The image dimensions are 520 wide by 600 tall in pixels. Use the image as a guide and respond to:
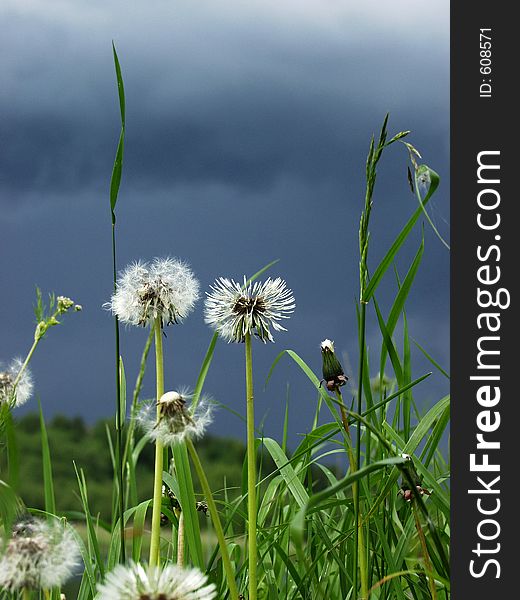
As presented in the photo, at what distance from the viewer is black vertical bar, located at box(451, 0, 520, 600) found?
1.59 m

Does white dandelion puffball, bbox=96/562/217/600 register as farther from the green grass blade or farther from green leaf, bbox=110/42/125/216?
green leaf, bbox=110/42/125/216

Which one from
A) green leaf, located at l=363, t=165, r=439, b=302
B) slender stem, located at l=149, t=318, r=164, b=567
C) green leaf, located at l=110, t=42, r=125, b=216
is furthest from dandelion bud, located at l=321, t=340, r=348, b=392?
green leaf, located at l=110, t=42, r=125, b=216

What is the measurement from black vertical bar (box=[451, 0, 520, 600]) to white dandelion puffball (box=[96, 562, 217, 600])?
2.14 ft

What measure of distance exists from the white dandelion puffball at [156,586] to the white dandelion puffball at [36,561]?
12 centimetres

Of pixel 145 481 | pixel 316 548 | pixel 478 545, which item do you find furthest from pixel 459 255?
pixel 145 481

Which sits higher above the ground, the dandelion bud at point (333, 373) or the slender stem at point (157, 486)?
the dandelion bud at point (333, 373)

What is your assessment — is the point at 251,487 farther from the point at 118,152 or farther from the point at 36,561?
the point at 118,152

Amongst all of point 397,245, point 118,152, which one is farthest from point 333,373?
point 118,152

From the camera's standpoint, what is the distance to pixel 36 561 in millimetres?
1192

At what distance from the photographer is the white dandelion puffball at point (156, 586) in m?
1.10

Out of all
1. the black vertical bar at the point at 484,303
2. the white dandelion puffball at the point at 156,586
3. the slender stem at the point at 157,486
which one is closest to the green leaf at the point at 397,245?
the black vertical bar at the point at 484,303

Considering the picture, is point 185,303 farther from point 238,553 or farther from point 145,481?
point 145,481

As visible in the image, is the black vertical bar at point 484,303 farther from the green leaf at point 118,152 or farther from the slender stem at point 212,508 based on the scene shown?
the green leaf at point 118,152

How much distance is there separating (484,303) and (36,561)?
1.08m
